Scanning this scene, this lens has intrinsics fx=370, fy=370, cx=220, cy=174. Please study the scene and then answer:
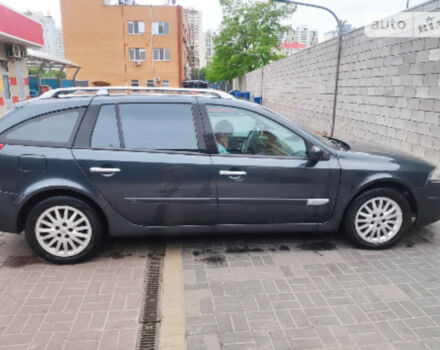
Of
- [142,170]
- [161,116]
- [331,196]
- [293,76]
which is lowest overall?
[331,196]

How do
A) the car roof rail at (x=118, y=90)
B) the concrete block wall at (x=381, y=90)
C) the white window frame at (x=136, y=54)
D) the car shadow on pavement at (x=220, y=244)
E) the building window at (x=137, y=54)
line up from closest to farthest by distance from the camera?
the car shadow on pavement at (x=220, y=244) → the car roof rail at (x=118, y=90) → the concrete block wall at (x=381, y=90) → the white window frame at (x=136, y=54) → the building window at (x=137, y=54)

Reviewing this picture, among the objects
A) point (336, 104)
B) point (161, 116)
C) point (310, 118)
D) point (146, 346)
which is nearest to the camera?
point (146, 346)

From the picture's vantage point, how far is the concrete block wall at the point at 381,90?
255 inches

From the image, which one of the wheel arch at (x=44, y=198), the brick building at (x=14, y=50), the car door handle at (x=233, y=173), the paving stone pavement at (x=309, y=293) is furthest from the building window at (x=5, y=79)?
the car door handle at (x=233, y=173)

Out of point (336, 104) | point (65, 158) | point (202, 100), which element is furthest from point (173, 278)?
point (336, 104)

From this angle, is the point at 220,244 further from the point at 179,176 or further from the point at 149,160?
the point at 149,160

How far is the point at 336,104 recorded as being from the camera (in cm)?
1065

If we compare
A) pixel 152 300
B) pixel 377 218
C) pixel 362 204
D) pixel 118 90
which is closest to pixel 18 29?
pixel 118 90

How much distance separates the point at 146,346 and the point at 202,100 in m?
2.34

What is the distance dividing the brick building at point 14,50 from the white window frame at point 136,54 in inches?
1085

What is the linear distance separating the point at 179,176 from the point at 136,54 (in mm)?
41029

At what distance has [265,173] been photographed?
3664 mm

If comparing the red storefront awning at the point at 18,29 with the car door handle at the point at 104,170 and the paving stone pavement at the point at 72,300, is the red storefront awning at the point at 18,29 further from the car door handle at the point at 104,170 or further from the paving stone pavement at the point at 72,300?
the car door handle at the point at 104,170

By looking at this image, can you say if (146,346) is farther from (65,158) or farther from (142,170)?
(65,158)
